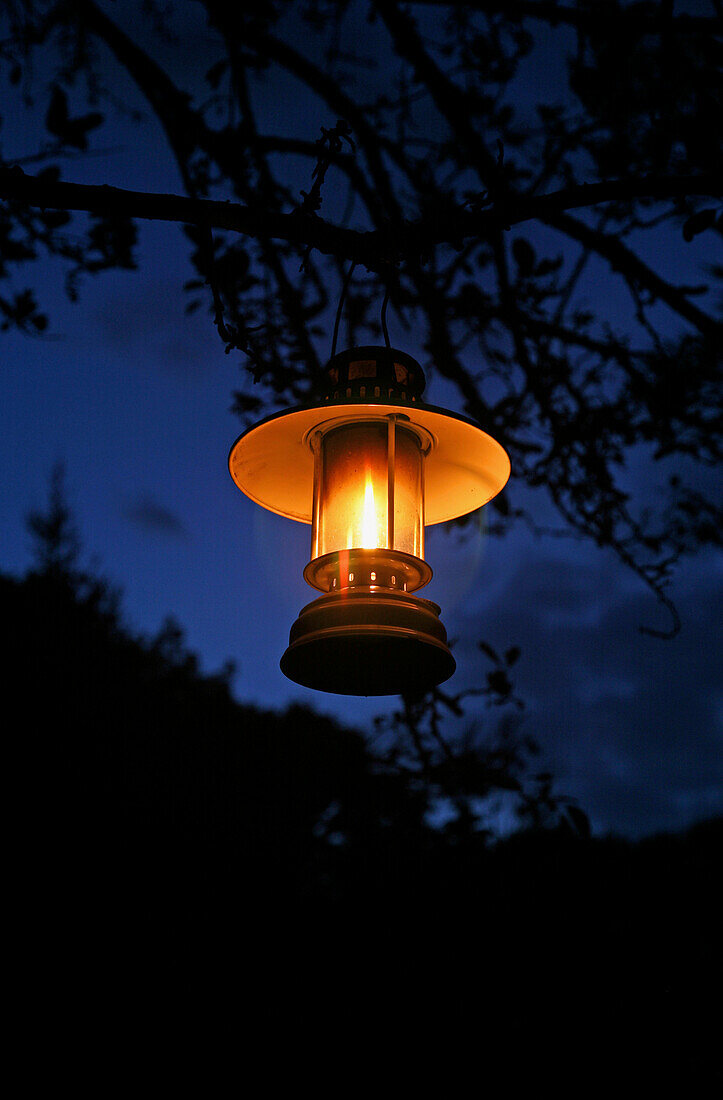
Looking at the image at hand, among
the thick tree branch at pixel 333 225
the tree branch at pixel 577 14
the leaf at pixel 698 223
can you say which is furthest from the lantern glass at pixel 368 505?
the tree branch at pixel 577 14

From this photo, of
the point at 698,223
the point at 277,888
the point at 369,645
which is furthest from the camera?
the point at 277,888

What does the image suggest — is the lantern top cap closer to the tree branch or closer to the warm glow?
the warm glow

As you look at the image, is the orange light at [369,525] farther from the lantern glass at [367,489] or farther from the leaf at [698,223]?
the leaf at [698,223]

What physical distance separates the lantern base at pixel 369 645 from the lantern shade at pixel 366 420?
46 centimetres

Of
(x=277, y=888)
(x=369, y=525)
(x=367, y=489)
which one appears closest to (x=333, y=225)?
(x=367, y=489)

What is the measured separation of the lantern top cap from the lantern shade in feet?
0.15

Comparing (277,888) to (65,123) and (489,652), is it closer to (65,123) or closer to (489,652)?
(489,652)

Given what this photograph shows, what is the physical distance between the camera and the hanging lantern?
6.95ft

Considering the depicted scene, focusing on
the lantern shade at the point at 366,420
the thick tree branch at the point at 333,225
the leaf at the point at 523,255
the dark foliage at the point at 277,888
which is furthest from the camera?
the dark foliage at the point at 277,888

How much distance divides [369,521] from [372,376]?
41cm

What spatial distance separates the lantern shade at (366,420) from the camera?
2.16m

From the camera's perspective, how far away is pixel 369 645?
2195 millimetres

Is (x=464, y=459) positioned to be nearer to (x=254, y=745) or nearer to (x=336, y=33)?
(x=336, y=33)

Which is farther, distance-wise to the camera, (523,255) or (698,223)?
(523,255)
